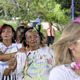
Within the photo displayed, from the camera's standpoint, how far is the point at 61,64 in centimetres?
108

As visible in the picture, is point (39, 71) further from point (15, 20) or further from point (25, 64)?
point (15, 20)

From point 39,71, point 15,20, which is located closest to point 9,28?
point 39,71

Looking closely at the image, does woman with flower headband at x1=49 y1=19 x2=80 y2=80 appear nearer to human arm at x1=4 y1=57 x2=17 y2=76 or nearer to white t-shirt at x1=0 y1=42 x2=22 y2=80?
human arm at x1=4 y1=57 x2=17 y2=76

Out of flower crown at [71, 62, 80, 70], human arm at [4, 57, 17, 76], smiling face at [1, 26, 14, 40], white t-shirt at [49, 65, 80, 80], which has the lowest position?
human arm at [4, 57, 17, 76]

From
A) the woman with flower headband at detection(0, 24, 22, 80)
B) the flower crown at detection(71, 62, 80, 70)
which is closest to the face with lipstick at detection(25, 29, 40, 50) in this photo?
the woman with flower headband at detection(0, 24, 22, 80)

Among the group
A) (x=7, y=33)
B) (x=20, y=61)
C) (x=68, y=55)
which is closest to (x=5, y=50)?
(x=7, y=33)

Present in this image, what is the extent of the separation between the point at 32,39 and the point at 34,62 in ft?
1.23

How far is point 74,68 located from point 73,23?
1.09 feet

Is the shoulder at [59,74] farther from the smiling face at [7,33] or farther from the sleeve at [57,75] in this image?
the smiling face at [7,33]

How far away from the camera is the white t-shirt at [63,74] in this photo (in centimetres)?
94

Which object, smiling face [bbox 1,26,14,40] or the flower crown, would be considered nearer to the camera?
the flower crown

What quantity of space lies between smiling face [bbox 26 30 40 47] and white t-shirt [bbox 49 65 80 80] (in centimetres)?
98

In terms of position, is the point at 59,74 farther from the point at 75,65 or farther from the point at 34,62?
the point at 34,62

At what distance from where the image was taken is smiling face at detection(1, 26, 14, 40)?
241cm
